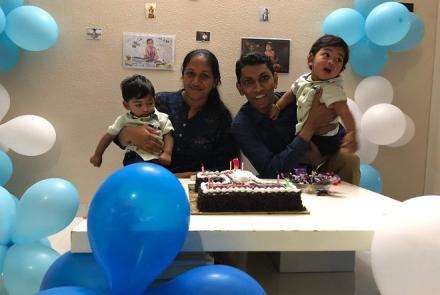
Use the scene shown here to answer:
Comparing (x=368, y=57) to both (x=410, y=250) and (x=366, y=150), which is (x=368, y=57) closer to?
(x=366, y=150)

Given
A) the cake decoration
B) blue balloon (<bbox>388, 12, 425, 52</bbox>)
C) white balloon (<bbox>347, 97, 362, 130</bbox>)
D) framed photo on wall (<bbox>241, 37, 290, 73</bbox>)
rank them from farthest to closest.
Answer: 1. framed photo on wall (<bbox>241, 37, 290, 73</bbox>)
2. blue balloon (<bbox>388, 12, 425, 52</bbox>)
3. white balloon (<bbox>347, 97, 362, 130</bbox>)
4. the cake decoration

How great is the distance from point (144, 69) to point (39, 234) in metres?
1.17

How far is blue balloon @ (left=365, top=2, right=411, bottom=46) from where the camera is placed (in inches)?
79.7

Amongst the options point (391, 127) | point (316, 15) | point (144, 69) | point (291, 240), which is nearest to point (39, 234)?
point (291, 240)

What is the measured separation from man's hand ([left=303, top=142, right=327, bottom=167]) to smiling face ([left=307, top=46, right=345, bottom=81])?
12.5 inches

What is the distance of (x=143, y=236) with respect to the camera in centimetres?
77

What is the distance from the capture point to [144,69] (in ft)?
7.57

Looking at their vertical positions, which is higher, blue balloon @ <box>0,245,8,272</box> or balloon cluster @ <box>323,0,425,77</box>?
A: balloon cluster @ <box>323,0,425,77</box>

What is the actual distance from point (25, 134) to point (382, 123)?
1.80m

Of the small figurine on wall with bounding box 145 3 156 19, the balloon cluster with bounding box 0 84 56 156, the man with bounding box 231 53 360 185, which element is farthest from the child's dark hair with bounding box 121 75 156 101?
the small figurine on wall with bounding box 145 3 156 19

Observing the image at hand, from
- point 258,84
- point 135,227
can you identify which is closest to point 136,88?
point 258,84

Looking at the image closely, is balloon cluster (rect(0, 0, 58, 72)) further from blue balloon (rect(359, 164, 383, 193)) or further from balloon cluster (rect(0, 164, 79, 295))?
blue balloon (rect(359, 164, 383, 193))

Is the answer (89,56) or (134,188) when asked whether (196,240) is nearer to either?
(134,188)

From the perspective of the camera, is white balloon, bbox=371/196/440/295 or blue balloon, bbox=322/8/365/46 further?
blue balloon, bbox=322/8/365/46
